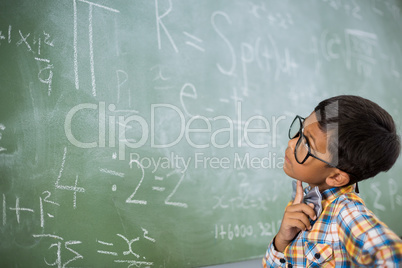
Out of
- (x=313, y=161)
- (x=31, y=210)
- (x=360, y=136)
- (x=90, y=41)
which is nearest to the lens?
(x=360, y=136)

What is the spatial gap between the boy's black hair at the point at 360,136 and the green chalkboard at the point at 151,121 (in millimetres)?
926

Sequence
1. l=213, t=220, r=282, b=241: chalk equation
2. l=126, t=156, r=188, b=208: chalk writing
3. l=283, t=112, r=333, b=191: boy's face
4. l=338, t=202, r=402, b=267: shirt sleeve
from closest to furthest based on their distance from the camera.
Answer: l=338, t=202, r=402, b=267: shirt sleeve, l=283, t=112, r=333, b=191: boy's face, l=126, t=156, r=188, b=208: chalk writing, l=213, t=220, r=282, b=241: chalk equation

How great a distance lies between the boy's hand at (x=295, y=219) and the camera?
85 centimetres

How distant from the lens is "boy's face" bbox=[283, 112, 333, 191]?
901 millimetres

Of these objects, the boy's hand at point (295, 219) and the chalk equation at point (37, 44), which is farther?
the chalk equation at point (37, 44)

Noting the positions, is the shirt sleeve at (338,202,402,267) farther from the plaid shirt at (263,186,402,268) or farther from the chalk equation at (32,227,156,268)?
the chalk equation at (32,227,156,268)

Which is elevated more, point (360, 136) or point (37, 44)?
point (37, 44)

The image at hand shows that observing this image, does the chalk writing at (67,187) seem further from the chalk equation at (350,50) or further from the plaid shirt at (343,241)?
the chalk equation at (350,50)

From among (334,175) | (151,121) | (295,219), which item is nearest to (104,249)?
(151,121)

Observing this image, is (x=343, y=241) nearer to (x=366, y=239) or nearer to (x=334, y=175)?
(x=366, y=239)

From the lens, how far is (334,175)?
3.05ft

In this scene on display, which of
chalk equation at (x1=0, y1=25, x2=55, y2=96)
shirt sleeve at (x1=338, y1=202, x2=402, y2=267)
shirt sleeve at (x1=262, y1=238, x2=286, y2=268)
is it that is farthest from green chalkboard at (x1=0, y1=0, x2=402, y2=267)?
shirt sleeve at (x1=338, y1=202, x2=402, y2=267)

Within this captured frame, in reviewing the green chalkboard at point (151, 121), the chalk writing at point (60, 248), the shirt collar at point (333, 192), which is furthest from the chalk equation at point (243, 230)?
the shirt collar at point (333, 192)

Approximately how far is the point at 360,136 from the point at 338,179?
6.3 inches
